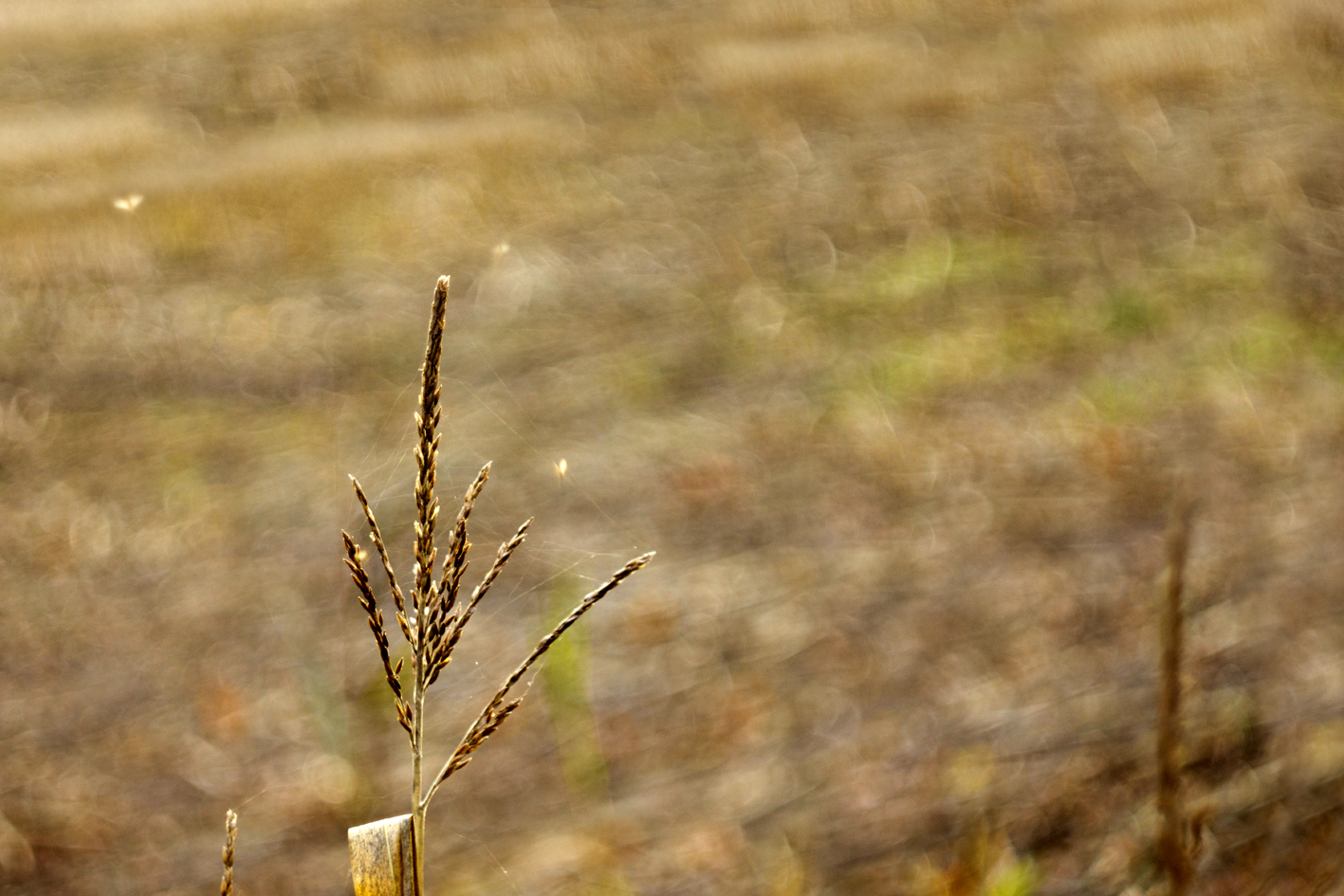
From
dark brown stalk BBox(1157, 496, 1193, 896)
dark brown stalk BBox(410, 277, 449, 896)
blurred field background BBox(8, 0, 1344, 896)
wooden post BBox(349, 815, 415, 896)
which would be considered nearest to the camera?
dark brown stalk BBox(410, 277, 449, 896)

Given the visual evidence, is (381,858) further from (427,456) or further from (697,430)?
(697,430)

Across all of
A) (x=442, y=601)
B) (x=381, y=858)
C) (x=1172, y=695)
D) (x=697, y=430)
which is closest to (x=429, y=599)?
(x=442, y=601)

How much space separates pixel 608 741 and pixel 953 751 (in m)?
0.75

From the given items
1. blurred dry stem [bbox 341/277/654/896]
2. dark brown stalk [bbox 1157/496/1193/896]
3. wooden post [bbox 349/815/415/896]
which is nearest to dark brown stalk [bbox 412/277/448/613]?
blurred dry stem [bbox 341/277/654/896]

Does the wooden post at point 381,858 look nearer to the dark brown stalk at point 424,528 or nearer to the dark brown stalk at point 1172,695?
the dark brown stalk at point 424,528

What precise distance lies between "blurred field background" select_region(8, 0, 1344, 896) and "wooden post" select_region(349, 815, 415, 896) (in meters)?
0.50

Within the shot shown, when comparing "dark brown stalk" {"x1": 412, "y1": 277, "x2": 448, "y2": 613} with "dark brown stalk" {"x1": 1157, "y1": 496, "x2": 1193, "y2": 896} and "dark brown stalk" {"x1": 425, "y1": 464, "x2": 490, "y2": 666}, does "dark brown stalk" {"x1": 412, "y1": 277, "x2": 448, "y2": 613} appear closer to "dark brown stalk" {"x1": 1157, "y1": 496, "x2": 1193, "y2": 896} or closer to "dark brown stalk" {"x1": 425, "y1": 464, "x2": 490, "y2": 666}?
"dark brown stalk" {"x1": 425, "y1": 464, "x2": 490, "y2": 666}

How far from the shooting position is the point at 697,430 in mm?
3354

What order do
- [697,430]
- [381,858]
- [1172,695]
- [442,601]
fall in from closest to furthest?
[442,601] < [381,858] < [1172,695] < [697,430]

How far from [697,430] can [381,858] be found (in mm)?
2595

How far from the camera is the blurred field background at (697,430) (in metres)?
2.08

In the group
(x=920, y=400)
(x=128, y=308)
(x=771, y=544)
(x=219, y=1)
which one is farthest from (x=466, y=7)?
(x=771, y=544)

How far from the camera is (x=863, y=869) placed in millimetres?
1853

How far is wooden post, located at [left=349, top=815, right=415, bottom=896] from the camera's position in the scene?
2.64 feet
